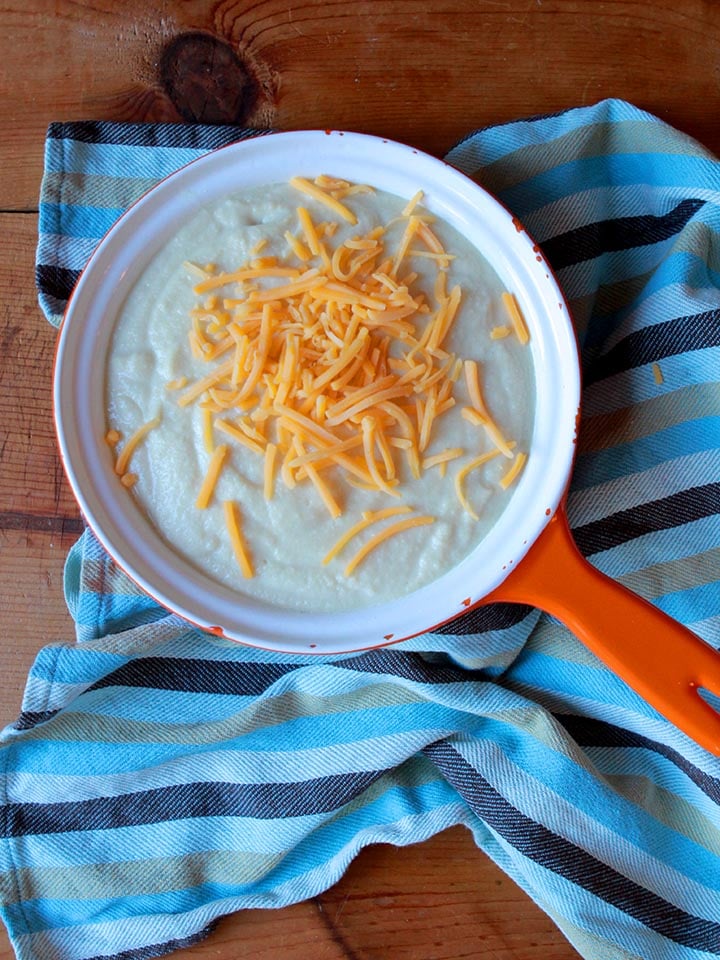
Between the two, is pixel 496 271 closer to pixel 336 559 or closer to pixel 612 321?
pixel 612 321

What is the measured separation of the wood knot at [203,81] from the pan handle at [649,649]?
0.72 m

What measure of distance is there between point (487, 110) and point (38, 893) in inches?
44.3

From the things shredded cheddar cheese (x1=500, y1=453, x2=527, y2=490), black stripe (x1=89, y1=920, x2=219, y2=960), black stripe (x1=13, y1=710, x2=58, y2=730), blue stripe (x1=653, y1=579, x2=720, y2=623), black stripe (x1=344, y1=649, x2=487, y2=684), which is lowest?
black stripe (x1=89, y1=920, x2=219, y2=960)

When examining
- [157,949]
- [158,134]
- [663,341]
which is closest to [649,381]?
[663,341]

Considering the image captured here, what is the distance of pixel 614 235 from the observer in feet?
3.68

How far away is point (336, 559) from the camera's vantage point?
3.05ft

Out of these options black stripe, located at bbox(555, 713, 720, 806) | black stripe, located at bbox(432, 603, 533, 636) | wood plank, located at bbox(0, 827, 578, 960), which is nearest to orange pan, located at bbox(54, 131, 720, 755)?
black stripe, located at bbox(432, 603, 533, 636)

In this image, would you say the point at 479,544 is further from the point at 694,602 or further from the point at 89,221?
the point at 89,221

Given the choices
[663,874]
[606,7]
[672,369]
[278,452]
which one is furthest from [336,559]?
[606,7]

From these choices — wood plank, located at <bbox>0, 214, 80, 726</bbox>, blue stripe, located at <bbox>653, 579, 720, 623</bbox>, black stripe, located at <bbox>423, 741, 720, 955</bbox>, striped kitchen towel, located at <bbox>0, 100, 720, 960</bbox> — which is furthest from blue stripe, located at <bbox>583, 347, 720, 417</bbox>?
wood plank, located at <bbox>0, 214, 80, 726</bbox>

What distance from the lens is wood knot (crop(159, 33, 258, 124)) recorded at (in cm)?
111

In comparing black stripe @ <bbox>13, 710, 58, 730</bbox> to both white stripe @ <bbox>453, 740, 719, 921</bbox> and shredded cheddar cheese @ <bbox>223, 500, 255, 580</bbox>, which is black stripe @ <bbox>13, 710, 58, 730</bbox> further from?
white stripe @ <bbox>453, 740, 719, 921</bbox>

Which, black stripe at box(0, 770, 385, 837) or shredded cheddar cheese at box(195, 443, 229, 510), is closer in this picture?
shredded cheddar cheese at box(195, 443, 229, 510)

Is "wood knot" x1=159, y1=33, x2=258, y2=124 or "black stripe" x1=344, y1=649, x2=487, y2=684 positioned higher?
"wood knot" x1=159, y1=33, x2=258, y2=124
